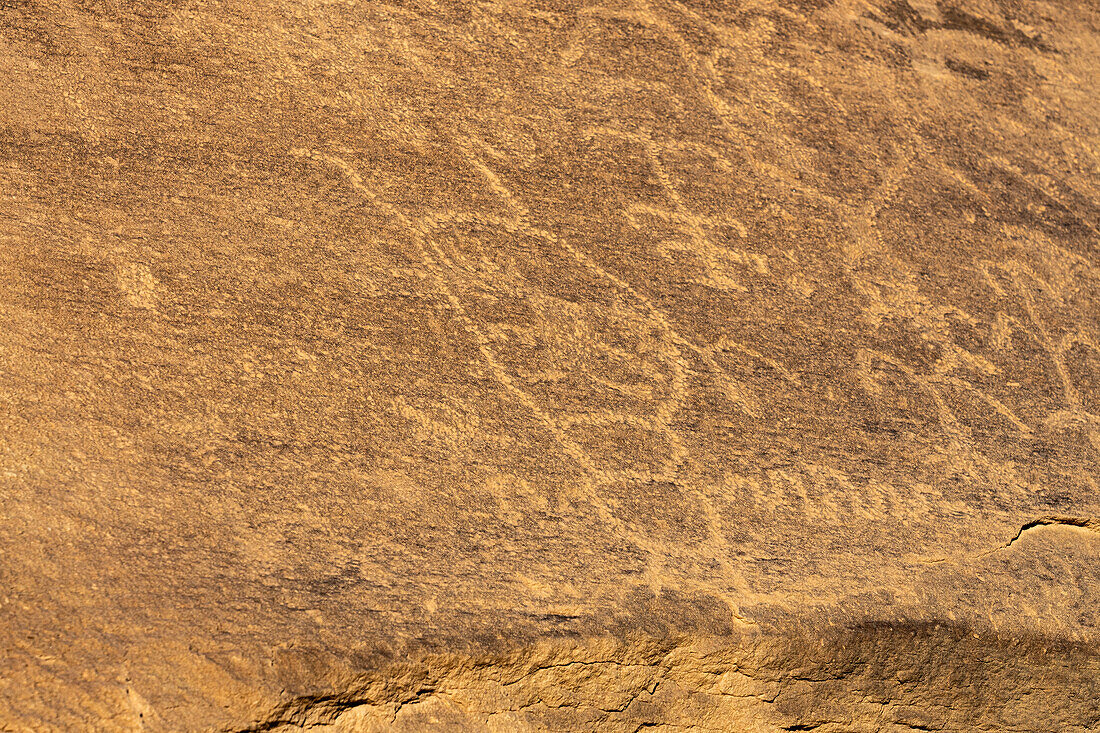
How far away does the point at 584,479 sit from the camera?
1.23m

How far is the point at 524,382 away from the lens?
1282mm

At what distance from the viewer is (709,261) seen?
4.75 feet

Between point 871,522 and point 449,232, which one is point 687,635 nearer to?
point 871,522

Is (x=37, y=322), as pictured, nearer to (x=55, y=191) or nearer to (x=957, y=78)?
(x=55, y=191)

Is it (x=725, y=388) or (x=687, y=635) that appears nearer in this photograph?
(x=687, y=635)

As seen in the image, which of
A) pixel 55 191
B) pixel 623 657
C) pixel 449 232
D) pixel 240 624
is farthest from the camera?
pixel 449 232

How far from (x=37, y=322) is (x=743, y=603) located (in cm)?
96

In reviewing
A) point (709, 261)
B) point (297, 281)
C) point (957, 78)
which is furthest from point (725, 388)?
point (957, 78)

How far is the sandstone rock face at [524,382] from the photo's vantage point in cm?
106

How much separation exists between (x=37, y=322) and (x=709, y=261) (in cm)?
95

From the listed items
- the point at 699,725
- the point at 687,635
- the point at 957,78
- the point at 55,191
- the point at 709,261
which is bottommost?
the point at 699,725

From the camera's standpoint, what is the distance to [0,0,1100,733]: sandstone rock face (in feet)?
3.48

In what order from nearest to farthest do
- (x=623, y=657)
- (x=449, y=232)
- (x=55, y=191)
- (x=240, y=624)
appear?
(x=240, y=624), (x=623, y=657), (x=55, y=191), (x=449, y=232)

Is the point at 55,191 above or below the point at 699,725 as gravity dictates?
above
